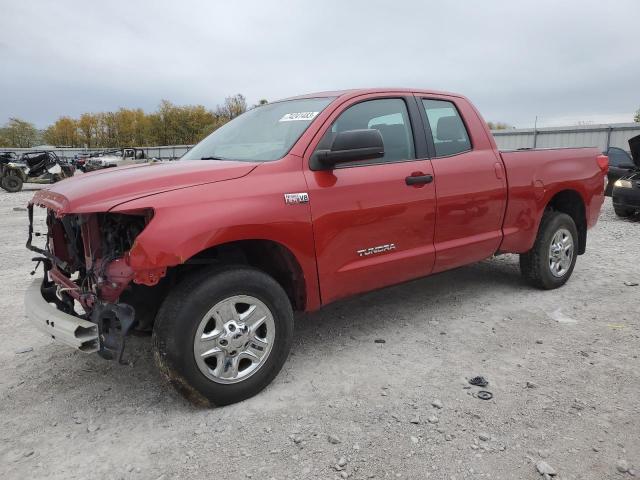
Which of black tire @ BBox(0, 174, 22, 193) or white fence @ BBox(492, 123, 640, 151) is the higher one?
white fence @ BBox(492, 123, 640, 151)

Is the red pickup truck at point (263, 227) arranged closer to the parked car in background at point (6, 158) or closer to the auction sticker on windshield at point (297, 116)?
the auction sticker on windshield at point (297, 116)

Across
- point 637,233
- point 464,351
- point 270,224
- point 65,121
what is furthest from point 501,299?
point 65,121

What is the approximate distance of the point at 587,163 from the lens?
16.2 feet

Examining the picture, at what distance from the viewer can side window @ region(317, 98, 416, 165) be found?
345cm

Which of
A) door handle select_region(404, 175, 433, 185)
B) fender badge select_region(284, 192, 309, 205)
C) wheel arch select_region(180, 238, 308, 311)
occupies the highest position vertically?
door handle select_region(404, 175, 433, 185)

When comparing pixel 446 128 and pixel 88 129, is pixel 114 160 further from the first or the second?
pixel 88 129

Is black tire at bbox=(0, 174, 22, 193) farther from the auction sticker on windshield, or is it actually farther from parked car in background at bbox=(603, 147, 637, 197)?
parked car in background at bbox=(603, 147, 637, 197)

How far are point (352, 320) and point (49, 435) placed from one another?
7.60 feet

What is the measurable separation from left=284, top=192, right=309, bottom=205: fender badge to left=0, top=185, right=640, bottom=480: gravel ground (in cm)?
113

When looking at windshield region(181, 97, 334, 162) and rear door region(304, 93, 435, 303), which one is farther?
windshield region(181, 97, 334, 162)

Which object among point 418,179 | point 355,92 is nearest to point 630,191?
point 418,179

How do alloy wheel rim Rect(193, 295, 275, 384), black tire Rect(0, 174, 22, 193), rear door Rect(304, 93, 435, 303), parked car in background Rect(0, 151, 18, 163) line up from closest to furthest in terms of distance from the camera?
alloy wheel rim Rect(193, 295, 275, 384)
rear door Rect(304, 93, 435, 303)
black tire Rect(0, 174, 22, 193)
parked car in background Rect(0, 151, 18, 163)

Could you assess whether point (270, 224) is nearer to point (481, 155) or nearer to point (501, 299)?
point (481, 155)

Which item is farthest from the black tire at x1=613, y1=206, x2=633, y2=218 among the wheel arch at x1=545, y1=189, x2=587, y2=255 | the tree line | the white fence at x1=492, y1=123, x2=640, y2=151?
the tree line
